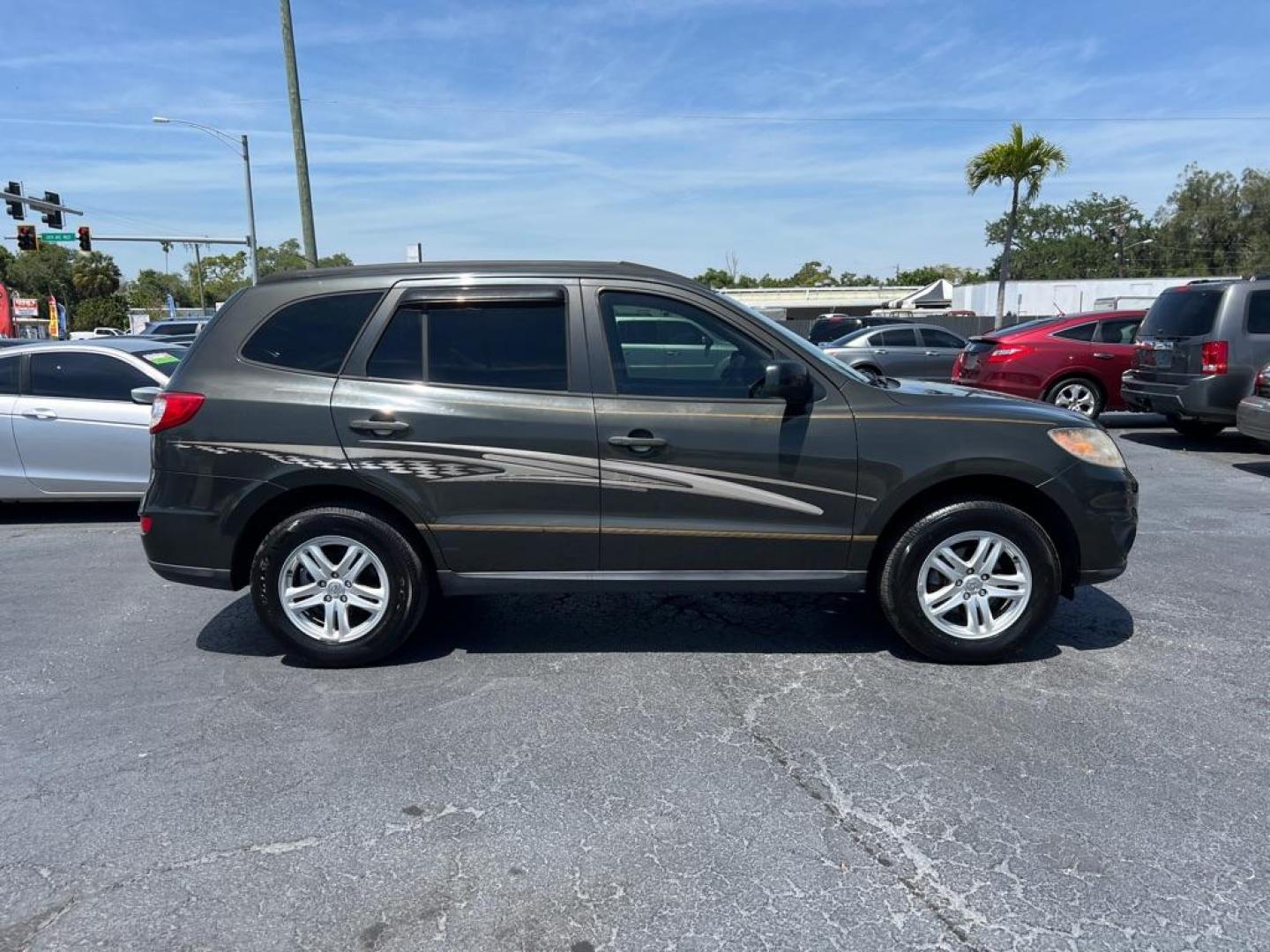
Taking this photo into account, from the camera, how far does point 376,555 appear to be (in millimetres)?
4402

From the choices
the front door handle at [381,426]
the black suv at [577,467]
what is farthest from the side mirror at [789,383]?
the front door handle at [381,426]

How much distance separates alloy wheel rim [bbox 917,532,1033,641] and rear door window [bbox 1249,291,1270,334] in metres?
7.50

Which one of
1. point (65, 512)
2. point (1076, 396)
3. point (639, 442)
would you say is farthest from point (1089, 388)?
point (65, 512)

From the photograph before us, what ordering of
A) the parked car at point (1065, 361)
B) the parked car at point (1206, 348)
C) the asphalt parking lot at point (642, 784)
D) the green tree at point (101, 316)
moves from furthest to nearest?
the green tree at point (101, 316), the parked car at point (1065, 361), the parked car at point (1206, 348), the asphalt parking lot at point (642, 784)

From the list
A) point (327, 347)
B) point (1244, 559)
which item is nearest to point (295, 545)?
point (327, 347)

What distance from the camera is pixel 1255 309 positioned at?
9.95 meters

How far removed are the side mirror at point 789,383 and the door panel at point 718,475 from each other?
3.2 inches

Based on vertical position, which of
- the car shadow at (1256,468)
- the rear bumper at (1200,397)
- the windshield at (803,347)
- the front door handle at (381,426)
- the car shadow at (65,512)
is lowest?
the car shadow at (1256,468)

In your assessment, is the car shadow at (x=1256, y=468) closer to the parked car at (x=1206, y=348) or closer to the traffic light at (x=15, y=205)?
the parked car at (x=1206, y=348)

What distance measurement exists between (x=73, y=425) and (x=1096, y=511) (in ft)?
24.4

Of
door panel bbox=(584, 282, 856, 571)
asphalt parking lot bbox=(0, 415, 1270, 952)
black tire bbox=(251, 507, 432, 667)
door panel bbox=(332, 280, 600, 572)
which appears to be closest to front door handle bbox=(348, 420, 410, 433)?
door panel bbox=(332, 280, 600, 572)

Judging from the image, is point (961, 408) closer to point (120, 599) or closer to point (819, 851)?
point (819, 851)

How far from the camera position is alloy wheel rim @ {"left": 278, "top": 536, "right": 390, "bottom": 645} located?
4.41 m

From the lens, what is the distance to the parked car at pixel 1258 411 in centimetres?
897
